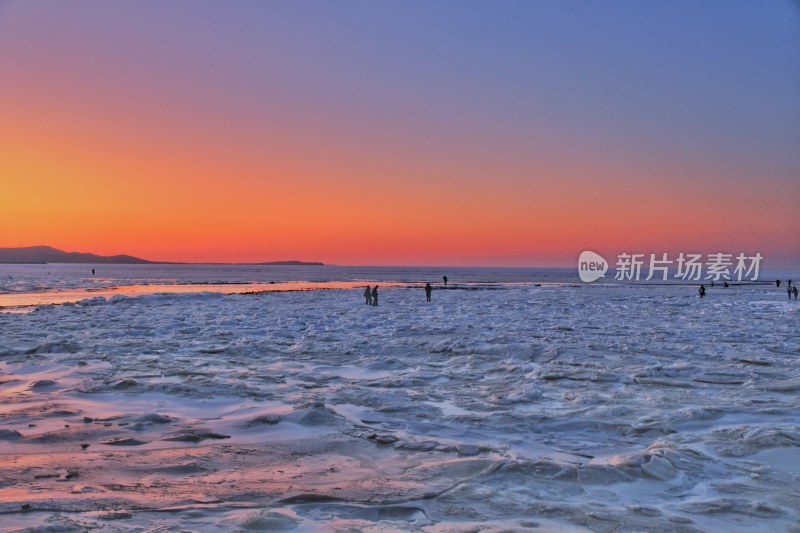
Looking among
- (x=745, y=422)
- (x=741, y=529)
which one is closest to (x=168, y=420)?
(x=741, y=529)

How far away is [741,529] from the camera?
383cm

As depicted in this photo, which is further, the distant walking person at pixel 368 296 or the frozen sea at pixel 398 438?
the distant walking person at pixel 368 296

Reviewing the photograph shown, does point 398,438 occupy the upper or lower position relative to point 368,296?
lower

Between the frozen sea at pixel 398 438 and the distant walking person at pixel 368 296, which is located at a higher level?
the distant walking person at pixel 368 296

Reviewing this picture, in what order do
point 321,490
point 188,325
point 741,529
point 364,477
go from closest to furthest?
point 741,529, point 321,490, point 364,477, point 188,325

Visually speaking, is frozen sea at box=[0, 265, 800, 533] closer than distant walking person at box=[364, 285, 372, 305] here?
Yes

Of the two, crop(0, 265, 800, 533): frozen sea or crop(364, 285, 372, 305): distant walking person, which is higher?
crop(364, 285, 372, 305): distant walking person

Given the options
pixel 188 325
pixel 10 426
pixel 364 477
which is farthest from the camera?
pixel 188 325

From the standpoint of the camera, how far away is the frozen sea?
4051 mm

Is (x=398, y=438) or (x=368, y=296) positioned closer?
(x=398, y=438)

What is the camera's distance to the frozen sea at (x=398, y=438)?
4.05m

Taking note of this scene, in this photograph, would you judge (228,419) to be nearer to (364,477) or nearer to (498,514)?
(364,477)

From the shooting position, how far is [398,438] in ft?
19.9

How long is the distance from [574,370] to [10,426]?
334 inches
